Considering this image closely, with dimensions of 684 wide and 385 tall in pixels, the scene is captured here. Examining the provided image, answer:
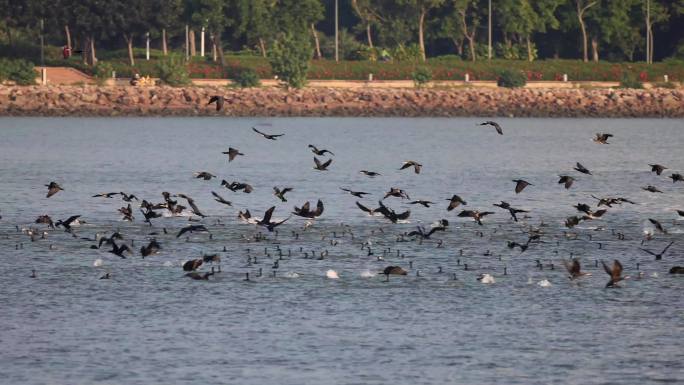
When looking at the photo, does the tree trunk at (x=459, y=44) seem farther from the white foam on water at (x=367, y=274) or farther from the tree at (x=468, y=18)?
the white foam on water at (x=367, y=274)

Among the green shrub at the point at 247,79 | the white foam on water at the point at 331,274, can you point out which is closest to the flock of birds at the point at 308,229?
the white foam on water at the point at 331,274

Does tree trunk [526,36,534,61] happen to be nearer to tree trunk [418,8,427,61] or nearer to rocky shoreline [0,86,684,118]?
tree trunk [418,8,427,61]

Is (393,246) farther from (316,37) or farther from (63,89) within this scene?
(316,37)

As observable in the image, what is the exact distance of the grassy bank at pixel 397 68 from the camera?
12812 centimetres

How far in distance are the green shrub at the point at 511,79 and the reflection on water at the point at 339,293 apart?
63.3m

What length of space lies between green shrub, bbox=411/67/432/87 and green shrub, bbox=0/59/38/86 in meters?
29.9

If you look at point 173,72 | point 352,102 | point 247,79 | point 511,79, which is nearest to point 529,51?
point 511,79

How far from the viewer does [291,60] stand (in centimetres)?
12175

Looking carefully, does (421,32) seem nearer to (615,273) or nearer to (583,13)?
(583,13)

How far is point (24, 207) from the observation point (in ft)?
165

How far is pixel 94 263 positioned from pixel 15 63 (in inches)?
3520

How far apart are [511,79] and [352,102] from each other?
1356cm

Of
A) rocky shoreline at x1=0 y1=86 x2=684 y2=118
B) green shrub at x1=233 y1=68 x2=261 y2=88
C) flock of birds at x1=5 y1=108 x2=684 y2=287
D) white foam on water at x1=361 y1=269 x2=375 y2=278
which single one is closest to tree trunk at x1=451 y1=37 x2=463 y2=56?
rocky shoreline at x1=0 y1=86 x2=684 y2=118

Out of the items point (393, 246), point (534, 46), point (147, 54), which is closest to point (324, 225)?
point (393, 246)
